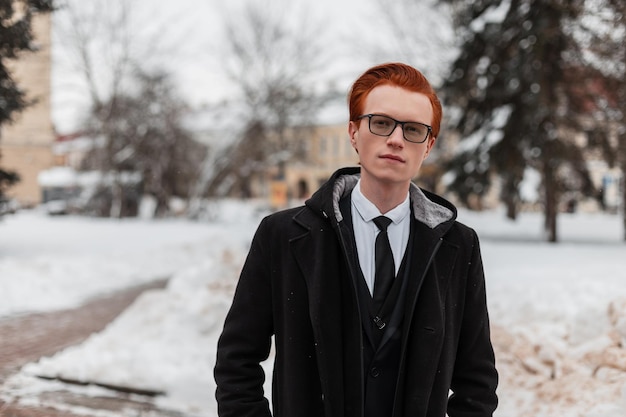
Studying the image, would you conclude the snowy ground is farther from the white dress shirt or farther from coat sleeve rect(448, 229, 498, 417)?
the white dress shirt

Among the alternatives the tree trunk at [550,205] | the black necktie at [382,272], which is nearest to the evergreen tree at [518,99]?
the tree trunk at [550,205]

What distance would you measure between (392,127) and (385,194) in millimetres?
201

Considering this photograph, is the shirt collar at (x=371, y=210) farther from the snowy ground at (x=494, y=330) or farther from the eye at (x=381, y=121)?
the snowy ground at (x=494, y=330)

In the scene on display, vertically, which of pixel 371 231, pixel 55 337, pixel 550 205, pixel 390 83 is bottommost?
pixel 55 337

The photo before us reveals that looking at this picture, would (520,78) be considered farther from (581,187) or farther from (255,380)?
(255,380)

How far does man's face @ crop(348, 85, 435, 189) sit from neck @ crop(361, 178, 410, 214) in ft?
0.07

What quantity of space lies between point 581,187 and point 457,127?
3.98 meters

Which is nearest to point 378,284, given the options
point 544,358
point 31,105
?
point 544,358

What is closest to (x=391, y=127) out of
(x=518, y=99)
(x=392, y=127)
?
(x=392, y=127)

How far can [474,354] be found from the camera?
212 centimetres

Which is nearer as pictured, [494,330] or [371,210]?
[371,210]

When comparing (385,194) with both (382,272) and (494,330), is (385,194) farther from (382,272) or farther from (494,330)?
(494,330)

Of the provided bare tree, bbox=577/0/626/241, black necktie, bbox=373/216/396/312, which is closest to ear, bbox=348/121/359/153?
black necktie, bbox=373/216/396/312

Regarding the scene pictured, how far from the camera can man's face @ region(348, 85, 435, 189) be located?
6.43 ft
